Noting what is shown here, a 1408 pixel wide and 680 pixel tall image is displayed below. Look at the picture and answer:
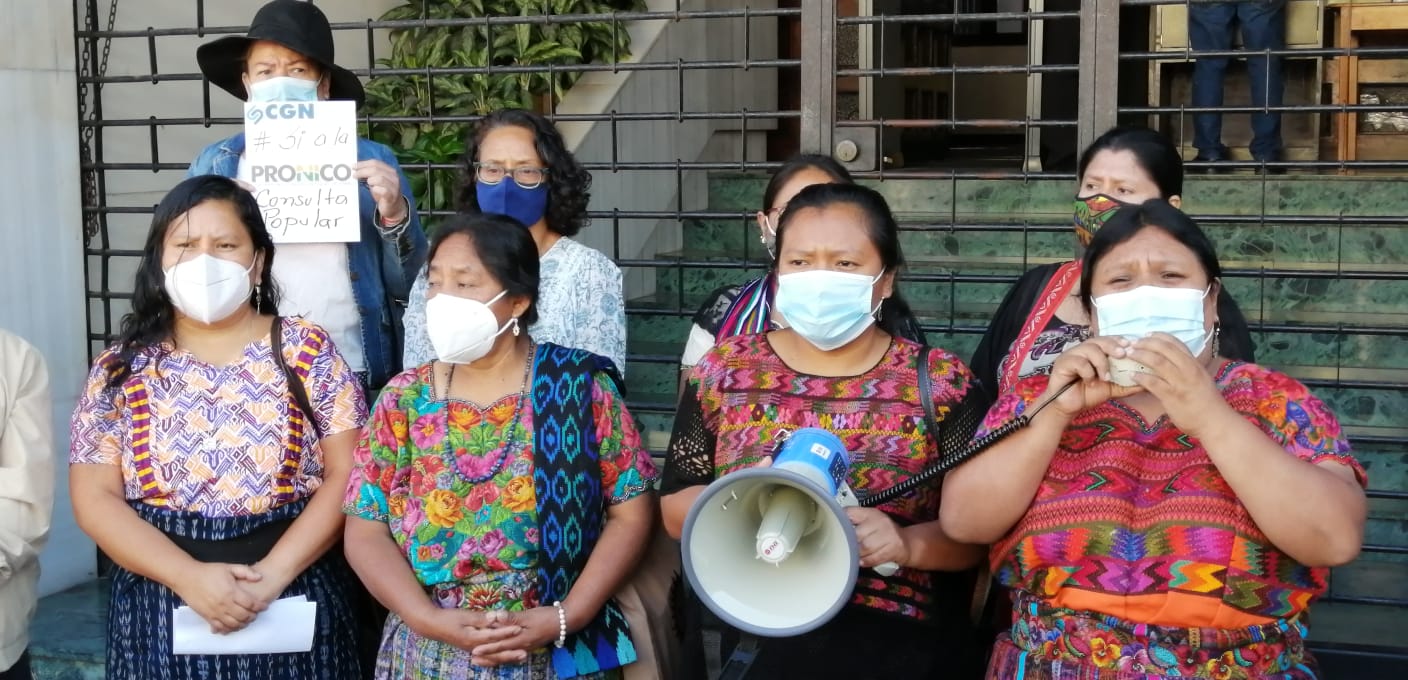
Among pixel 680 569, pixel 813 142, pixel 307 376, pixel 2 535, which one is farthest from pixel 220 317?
pixel 813 142

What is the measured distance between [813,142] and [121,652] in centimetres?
265

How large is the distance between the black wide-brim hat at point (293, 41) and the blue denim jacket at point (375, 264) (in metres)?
0.19

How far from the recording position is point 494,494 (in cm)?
308

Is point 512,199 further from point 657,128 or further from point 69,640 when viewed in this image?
point 657,128

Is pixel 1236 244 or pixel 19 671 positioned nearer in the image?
pixel 19 671

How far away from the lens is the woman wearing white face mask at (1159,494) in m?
2.50

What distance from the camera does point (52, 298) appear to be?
213 inches

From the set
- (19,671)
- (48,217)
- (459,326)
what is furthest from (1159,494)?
(48,217)

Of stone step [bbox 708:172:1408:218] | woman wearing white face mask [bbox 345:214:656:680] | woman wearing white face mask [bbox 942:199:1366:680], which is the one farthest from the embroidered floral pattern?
stone step [bbox 708:172:1408:218]

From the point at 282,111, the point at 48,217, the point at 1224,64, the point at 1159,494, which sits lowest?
the point at 1159,494

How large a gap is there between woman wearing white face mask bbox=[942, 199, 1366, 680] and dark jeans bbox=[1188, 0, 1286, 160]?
4.98m

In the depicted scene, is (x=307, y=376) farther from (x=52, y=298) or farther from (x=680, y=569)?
(x=52, y=298)

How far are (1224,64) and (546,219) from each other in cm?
523

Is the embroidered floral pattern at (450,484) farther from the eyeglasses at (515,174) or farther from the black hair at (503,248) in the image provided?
the eyeglasses at (515,174)
